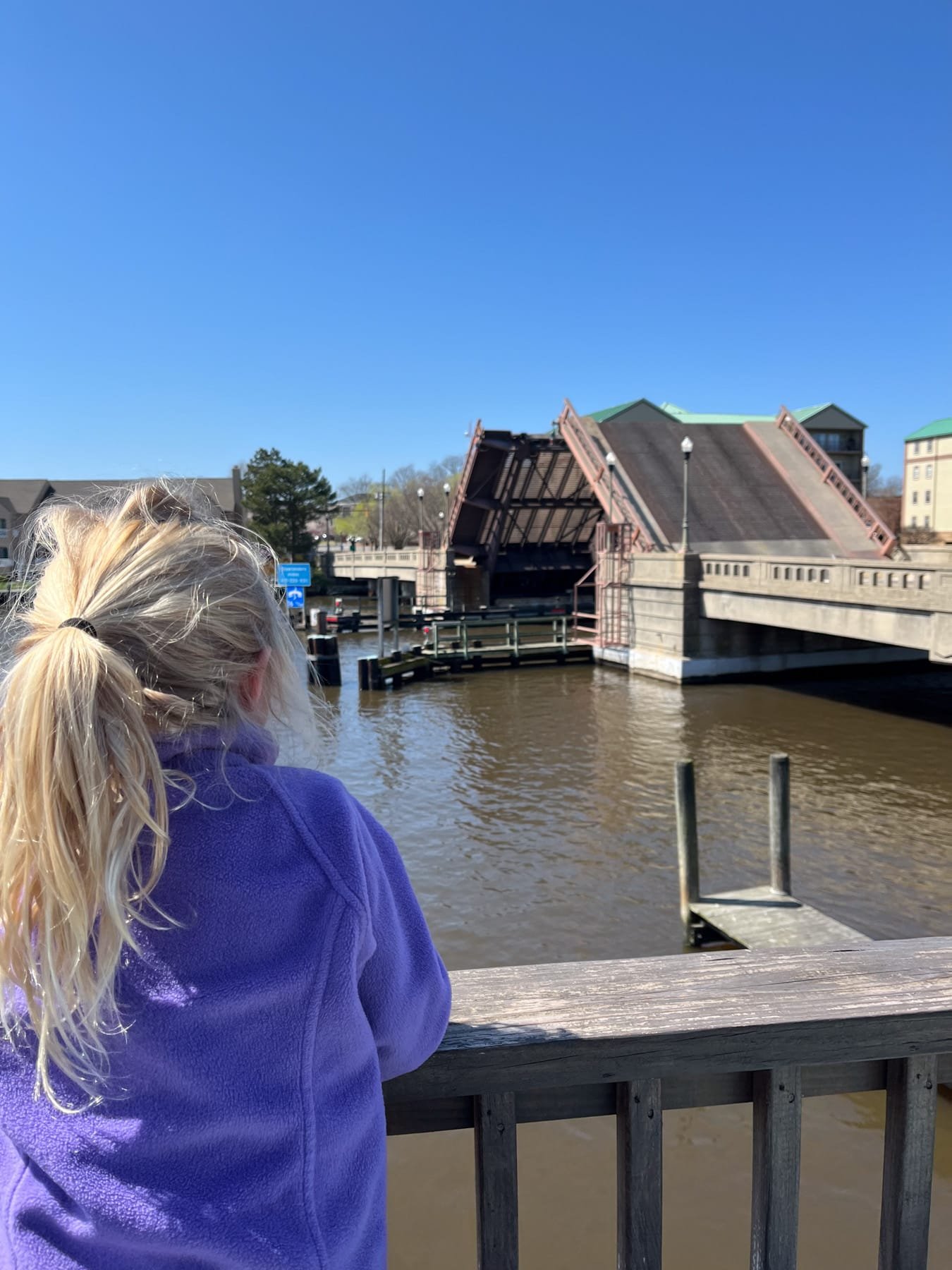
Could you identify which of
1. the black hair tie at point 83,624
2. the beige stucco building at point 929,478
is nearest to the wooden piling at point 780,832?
the black hair tie at point 83,624

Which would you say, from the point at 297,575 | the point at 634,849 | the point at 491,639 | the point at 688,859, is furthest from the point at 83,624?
the point at 297,575

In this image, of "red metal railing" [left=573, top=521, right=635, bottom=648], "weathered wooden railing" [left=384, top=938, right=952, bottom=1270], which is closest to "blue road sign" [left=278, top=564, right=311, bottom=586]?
"red metal railing" [left=573, top=521, right=635, bottom=648]

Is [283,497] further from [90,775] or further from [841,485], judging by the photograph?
[90,775]

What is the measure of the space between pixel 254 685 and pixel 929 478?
296 ft

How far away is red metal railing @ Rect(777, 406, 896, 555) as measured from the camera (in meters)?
28.6

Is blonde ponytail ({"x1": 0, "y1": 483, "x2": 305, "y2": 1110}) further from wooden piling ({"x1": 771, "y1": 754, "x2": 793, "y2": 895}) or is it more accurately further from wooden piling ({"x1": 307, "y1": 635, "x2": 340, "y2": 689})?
wooden piling ({"x1": 307, "y1": 635, "x2": 340, "y2": 689})

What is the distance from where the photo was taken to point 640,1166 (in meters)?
1.62

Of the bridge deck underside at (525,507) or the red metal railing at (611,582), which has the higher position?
the bridge deck underside at (525,507)

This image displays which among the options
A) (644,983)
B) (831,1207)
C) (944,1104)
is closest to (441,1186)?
(831,1207)

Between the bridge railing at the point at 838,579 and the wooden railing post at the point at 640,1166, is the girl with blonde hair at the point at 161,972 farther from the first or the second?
the bridge railing at the point at 838,579

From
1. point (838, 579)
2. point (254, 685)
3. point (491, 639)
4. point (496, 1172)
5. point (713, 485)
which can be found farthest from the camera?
point (713, 485)

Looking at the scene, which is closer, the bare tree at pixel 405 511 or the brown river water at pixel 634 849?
the brown river water at pixel 634 849

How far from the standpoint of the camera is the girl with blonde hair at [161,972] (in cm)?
108

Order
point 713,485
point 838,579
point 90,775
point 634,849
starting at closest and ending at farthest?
point 90,775
point 634,849
point 838,579
point 713,485
